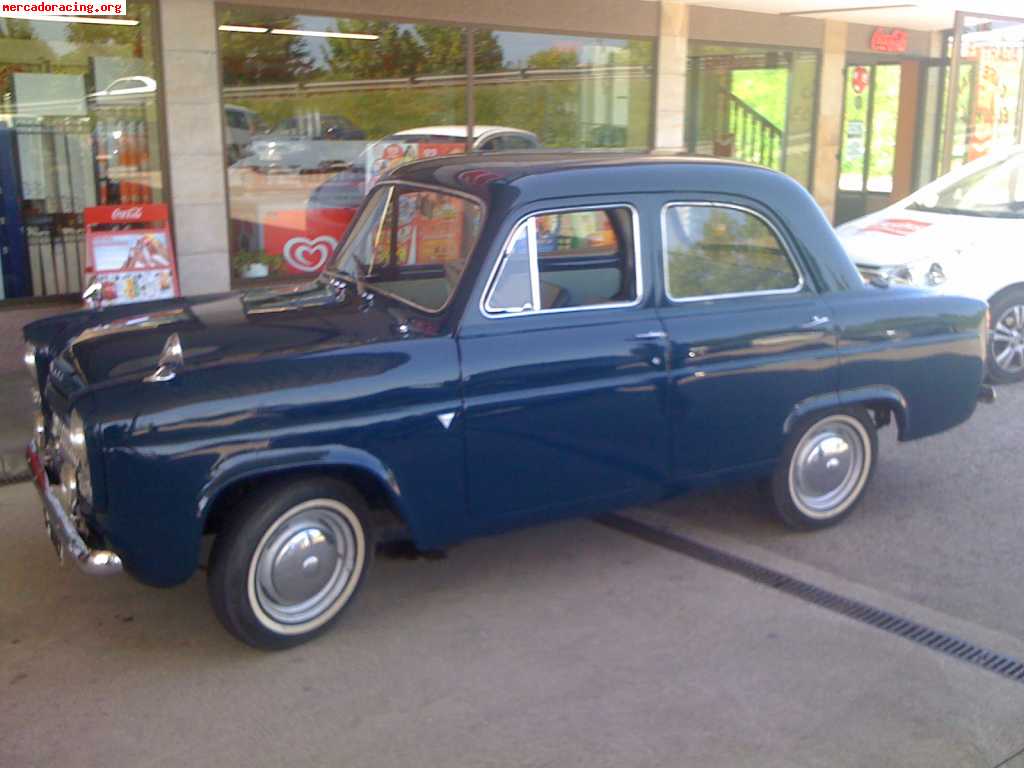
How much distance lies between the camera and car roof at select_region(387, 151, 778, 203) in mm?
4586

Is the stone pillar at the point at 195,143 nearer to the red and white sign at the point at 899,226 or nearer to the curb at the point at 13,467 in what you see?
the curb at the point at 13,467

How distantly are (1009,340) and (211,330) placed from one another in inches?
249

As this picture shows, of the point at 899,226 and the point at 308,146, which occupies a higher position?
the point at 308,146

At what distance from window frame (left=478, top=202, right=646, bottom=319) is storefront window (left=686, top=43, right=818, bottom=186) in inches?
326

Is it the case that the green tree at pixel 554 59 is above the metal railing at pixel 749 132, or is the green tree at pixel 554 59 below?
above

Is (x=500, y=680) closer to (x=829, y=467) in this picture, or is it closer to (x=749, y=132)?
(x=829, y=467)

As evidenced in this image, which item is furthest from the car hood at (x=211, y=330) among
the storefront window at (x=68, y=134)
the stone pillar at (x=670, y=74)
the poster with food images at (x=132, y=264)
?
the stone pillar at (x=670, y=74)

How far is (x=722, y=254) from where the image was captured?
5.03m

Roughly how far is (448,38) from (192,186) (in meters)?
2.87

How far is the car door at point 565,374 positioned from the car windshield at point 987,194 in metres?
5.27

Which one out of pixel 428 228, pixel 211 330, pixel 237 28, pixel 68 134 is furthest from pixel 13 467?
pixel 237 28

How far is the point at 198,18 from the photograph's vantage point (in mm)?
8734

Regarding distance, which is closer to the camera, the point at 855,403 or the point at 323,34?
the point at 855,403

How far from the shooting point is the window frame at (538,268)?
4426mm
